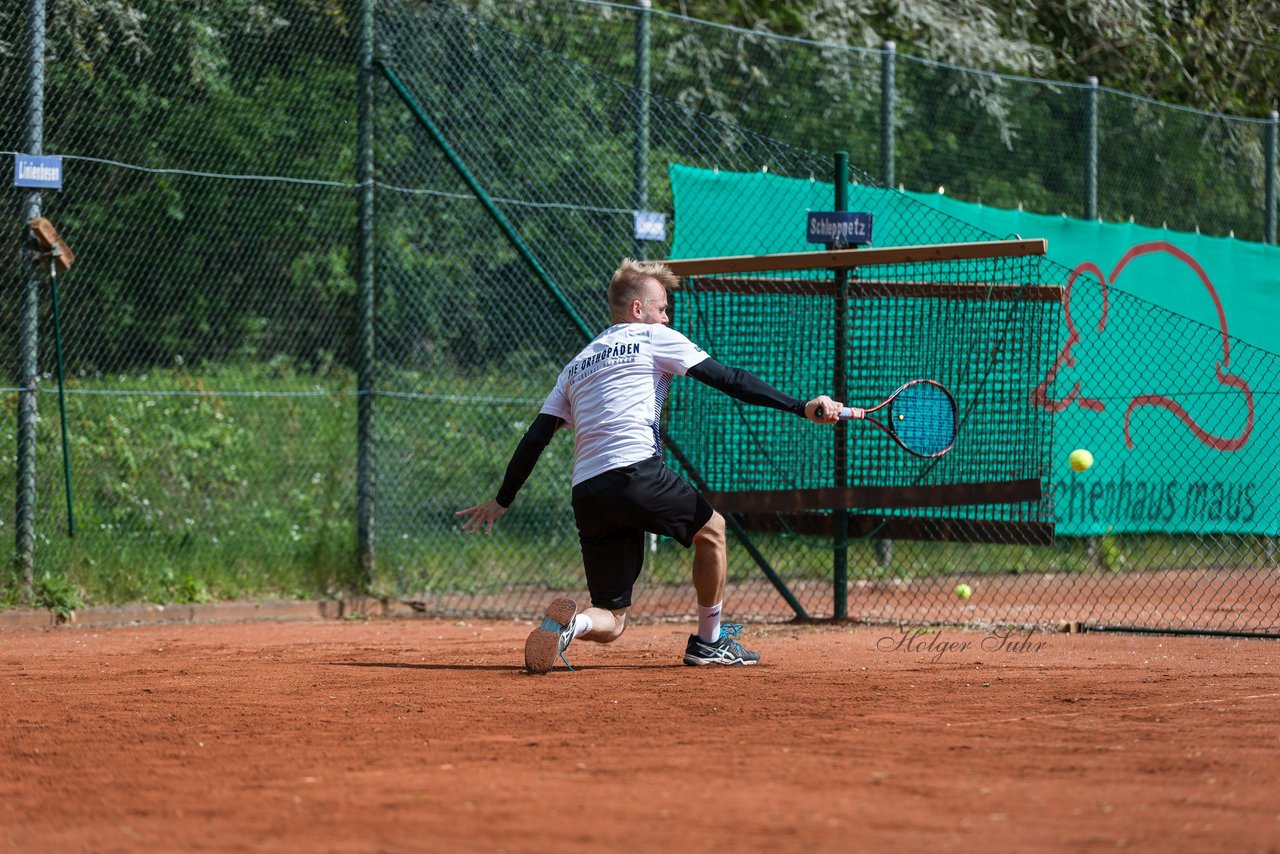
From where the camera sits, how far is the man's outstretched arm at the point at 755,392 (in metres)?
6.48

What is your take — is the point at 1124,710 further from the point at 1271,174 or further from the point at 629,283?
the point at 1271,174

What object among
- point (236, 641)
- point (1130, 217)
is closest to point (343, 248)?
point (236, 641)

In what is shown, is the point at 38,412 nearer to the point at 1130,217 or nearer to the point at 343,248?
the point at 343,248

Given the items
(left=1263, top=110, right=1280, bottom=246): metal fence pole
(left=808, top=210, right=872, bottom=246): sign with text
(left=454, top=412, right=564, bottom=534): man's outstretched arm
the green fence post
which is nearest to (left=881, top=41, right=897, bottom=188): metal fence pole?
the green fence post

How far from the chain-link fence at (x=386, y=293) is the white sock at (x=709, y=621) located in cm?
191

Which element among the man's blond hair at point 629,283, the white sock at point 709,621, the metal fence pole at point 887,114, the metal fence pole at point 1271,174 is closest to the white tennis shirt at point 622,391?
the man's blond hair at point 629,283

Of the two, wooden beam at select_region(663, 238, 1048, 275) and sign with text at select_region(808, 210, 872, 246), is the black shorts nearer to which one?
wooden beam at select_region(663, 238, 1048, 275)

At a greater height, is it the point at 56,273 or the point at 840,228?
the point at 840,228

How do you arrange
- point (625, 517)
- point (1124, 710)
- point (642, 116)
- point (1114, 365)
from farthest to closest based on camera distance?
point (1114, 365) → point (642, 116) → point (625, 517) → point (1124, 710)

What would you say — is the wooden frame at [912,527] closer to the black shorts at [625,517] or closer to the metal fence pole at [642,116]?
the metal fence pole at [642,116]

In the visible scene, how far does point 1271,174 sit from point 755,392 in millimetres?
8105

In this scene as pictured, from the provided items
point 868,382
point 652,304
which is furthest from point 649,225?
point 652,304

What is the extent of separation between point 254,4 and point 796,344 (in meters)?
4.05

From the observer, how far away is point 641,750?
472 centimetres
